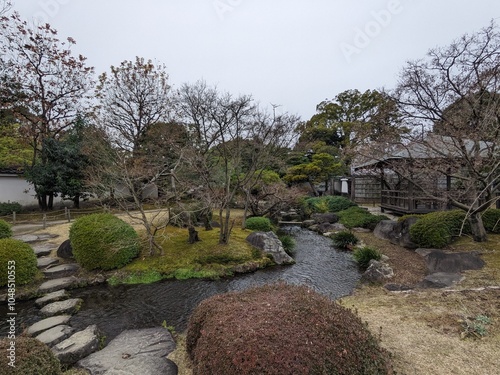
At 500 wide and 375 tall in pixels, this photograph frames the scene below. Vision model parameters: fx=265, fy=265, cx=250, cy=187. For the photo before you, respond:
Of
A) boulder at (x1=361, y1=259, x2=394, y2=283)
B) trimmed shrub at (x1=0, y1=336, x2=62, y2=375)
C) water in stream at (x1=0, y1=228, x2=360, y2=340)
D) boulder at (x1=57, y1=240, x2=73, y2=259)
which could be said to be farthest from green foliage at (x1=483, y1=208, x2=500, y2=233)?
boulder at (x1=57, y1=240, x2=73, y2=259)

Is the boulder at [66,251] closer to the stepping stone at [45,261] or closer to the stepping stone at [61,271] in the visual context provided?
the stepping stone at [45,261]

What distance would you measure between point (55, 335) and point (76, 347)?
769 millimetres

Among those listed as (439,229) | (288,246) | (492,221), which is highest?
(492,221)

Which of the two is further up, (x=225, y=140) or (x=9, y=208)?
(x=225, y=140)

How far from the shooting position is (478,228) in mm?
7656

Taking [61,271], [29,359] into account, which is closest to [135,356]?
[29,359]

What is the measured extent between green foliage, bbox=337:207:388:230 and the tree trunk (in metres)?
4.71

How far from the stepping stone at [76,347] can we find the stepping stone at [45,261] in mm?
4655

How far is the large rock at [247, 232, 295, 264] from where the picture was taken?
8672 millimetres

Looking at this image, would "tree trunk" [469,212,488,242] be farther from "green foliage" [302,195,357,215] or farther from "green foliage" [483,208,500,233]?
"green foliage" [302,195,357,215]

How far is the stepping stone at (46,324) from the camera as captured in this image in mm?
4363

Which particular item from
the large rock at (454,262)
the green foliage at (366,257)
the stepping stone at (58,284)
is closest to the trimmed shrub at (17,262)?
the stepping stone at (58,284)

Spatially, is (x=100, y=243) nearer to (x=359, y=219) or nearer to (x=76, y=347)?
(x=76, y=347)

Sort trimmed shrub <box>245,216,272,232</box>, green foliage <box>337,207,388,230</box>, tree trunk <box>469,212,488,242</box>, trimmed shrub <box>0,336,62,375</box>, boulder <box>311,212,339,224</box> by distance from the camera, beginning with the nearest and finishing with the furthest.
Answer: trimmed shrub <box>0,336,62,375</box> < tree trunk <box>469,212,488,242</box> < trimmed shrub <box>245,216,272,232</box> < green foliage <box>337,207,388,230</box> < boulder <box>311,212,339,224</box>
